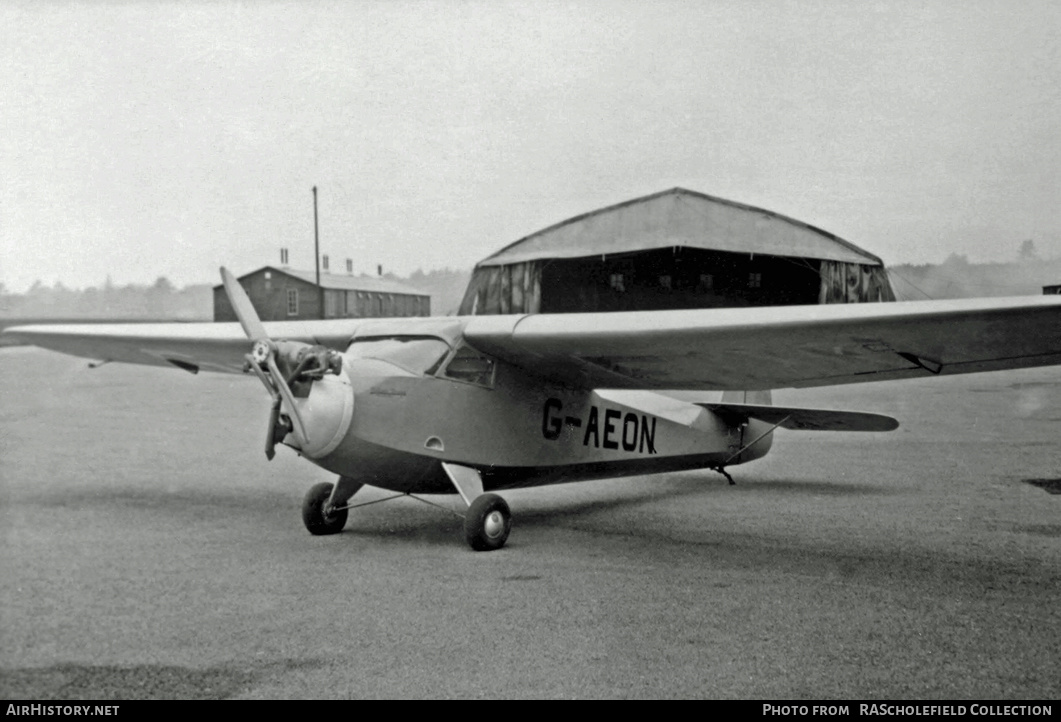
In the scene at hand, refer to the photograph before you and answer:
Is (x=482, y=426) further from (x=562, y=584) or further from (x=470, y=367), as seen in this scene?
(x=562, y=584)

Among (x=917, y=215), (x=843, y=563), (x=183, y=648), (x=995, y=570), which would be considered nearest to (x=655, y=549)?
(x=843, y=563)

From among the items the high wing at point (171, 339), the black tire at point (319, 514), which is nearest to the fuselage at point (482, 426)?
the black tire at point (319, 514)

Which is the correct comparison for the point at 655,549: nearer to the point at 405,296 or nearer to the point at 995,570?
the point at 995,570

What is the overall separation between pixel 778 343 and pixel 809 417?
11.2 feet

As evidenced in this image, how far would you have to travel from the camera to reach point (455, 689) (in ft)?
12.0

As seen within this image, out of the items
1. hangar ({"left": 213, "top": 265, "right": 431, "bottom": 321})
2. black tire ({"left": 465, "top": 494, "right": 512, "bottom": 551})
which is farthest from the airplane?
hangar ({"left": 213, "top": 265, "right": 431, "bottom": 321})

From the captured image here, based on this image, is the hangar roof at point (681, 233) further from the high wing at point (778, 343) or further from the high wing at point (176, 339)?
the high wing at point (778, 343)

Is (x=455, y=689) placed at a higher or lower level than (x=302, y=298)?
lower

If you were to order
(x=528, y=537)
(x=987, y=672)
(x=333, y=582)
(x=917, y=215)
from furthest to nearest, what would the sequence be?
(x=917, y=215) < (x=528, y=537) < (x=333, y=582) < (x=987, y=672)

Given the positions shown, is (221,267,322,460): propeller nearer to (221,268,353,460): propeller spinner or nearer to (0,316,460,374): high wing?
(221,268,353,460): propeller spinner

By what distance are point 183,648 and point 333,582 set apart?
1479 mm

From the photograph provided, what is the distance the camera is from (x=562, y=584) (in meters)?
5.59

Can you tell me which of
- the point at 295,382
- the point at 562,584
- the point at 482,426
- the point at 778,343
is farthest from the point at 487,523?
the point at 778,343

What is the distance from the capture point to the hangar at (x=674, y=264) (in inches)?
671
